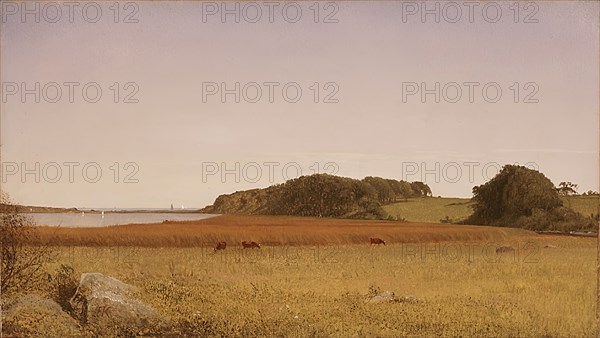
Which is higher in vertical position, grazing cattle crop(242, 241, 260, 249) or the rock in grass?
grazing cattle crop(242, 241, 260, 249)

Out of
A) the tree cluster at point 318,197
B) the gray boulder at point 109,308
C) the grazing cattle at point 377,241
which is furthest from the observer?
the grazing cattle at point 377,241

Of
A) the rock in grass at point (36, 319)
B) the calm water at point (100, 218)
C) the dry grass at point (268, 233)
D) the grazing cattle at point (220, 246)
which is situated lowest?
the rock in grass at point (36, 319)

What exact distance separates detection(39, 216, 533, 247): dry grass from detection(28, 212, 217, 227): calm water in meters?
0.07

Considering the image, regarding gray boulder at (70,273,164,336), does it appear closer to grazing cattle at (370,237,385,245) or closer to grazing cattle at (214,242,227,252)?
grazing cattle at (214,242,227,252)

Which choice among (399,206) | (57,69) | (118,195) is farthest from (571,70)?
(57,69)

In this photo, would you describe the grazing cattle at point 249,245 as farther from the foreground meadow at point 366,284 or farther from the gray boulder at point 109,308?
the gray boulder at point 109,308

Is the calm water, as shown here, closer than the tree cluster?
No

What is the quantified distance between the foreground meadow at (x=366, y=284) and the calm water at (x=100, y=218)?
0.33 meters

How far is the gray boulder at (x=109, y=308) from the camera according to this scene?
7754mm

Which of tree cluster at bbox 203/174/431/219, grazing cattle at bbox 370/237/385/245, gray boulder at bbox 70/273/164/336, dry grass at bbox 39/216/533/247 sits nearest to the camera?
gray boulder at bbox 70/273/164/336

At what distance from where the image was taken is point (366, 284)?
8.09 meters

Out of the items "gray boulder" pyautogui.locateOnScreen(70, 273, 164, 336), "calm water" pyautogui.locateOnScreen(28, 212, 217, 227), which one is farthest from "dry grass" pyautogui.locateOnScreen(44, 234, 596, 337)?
"calm water" pyautogui.locateOnScreen(28, 212, 217, 227)

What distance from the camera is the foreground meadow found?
7801mm

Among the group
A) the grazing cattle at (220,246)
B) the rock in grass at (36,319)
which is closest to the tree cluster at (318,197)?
the grazing cattle at (220,246)
